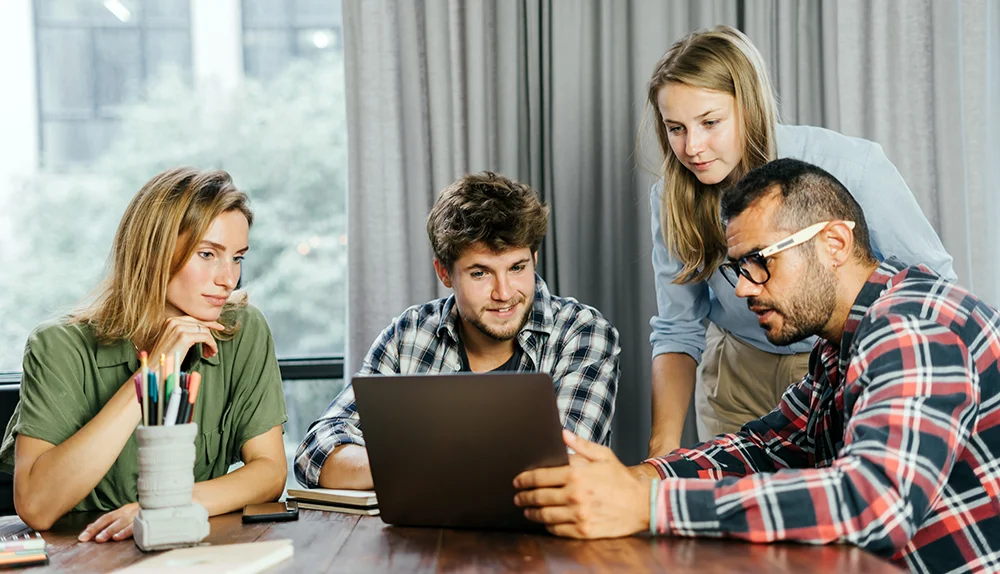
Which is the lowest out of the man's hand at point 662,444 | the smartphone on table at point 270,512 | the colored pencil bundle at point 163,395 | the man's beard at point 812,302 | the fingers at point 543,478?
the man's hand at point 662,444

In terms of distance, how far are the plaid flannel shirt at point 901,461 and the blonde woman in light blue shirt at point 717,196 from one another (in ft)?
1.90

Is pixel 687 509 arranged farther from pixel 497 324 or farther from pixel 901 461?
pixel 497 324

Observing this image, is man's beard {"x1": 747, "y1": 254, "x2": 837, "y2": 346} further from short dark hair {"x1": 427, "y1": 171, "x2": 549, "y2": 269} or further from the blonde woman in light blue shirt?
short dark hair {"x1": 427, "y1": 171, "x2": 549, "y2": 269}

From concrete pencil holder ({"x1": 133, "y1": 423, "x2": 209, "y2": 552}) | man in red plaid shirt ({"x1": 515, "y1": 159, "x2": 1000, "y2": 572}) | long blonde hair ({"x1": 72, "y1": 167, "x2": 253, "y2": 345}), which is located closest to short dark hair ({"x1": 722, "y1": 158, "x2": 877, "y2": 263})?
man in red plaid shirt ({"x1": 515, "y1": 159, "x2": 1000, "y2": 572})

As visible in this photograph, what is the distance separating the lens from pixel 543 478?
4.15ft

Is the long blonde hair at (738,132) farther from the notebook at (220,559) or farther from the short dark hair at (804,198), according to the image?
the notebook at (220,559)

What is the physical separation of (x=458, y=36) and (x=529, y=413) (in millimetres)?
1771

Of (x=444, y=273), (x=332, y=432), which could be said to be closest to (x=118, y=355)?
(x=332, y=432)

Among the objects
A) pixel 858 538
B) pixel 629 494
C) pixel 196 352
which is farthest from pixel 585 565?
pixel 196 352

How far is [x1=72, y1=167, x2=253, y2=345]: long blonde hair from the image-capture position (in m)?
1.79

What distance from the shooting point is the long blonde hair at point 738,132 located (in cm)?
197

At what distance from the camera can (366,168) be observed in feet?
Answer: 8.97

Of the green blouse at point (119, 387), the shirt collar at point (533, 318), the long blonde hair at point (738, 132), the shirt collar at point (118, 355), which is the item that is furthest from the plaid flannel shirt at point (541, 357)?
the shirt collar at point (118, 355)

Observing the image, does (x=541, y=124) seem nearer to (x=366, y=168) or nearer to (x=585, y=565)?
(x=366, y=168)
